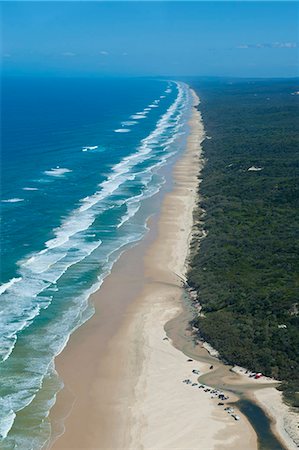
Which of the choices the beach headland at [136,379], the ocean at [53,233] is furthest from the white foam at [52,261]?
the beach headland at [136,379]

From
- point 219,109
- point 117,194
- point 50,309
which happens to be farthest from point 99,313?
point 219,109

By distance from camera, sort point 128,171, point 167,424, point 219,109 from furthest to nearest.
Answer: point 219,109
point 128,171
point 167,424

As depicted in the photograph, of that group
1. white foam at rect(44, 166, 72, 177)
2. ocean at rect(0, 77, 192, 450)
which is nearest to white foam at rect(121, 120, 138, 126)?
ocean at rect(0, 77, 192, 450)

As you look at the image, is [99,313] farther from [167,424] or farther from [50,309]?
[167,424]

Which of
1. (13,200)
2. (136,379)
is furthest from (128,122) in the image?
(136,379)

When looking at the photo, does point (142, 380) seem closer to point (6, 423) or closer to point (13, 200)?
point (6, 423)

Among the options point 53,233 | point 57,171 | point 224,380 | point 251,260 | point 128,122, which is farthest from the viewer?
point 128,122

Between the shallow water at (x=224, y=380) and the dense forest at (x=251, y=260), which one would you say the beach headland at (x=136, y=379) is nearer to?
the shallow water at (x=224, y=380)
